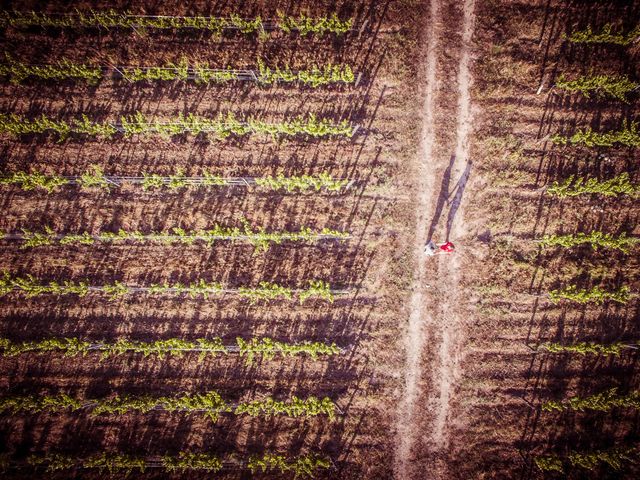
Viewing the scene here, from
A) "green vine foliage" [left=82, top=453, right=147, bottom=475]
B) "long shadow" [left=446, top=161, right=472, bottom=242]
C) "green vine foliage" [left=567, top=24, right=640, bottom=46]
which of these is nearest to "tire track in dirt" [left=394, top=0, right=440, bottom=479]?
"long shadow" [left=446, top=161, right=472, bottom=242]

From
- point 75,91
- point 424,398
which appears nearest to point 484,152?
point 424,398

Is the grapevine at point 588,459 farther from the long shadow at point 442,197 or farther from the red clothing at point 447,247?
the long shadow at point 442,197

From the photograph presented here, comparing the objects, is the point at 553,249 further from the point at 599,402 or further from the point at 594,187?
the point at 599,402

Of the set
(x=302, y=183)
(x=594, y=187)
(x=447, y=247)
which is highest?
(x=594, y=187)

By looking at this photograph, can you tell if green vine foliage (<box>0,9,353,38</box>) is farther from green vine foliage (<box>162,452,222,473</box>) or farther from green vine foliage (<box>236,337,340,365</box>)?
green vine foliage (<box>162,452,222,473</box>)

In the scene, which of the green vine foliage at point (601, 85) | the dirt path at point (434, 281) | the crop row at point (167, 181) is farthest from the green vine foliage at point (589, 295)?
the crop row at point (167, 181)

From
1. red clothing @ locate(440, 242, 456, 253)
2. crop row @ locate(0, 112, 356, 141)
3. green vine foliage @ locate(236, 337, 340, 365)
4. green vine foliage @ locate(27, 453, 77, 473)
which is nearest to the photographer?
green vine foliage @ locate(27, 453, 77, 473)

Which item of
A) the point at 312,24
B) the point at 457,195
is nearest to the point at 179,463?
the point at 457,195
